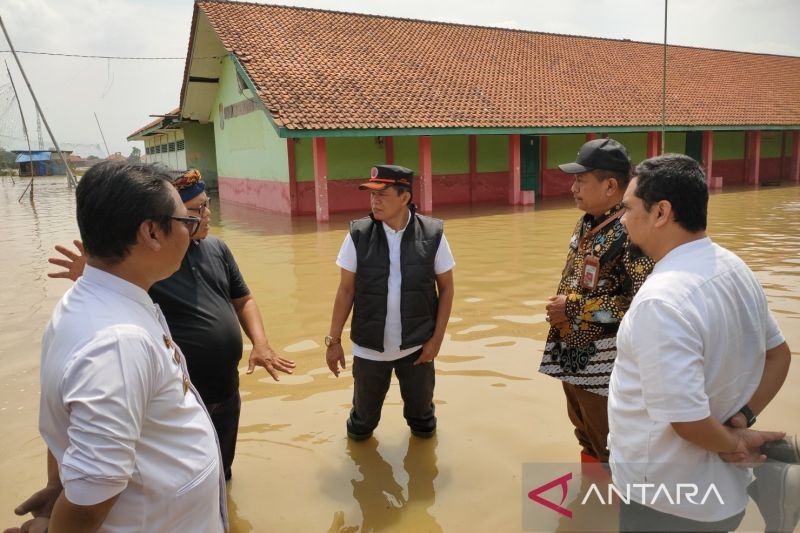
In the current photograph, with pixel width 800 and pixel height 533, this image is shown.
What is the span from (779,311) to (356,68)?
1313 cm

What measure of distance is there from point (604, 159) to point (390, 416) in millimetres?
2216

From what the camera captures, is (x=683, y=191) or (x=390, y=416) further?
(x=390, y=416)

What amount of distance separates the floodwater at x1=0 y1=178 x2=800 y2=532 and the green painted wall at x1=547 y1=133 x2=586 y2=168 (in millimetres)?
11469

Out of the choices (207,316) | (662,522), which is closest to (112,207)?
(207,316)

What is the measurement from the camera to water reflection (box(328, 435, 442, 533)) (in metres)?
2.83

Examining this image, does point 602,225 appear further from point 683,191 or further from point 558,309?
point 683,191

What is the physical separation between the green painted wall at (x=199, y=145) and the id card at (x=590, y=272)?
79.3ft

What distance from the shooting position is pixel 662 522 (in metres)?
1.72

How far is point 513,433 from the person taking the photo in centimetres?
368

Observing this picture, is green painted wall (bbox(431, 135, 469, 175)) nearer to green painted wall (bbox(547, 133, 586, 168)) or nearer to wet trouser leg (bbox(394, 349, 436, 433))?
green painted wall (bbox(547, 133, 586, 168))

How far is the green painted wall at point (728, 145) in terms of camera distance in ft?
78.1

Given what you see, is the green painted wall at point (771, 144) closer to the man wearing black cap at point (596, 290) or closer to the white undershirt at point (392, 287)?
the man wearing black cap at point (596, 290)

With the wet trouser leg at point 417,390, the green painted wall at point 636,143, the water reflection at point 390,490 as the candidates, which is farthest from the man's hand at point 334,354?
the green painted wall at point 636,143

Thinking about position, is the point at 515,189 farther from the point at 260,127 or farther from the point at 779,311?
the point at 779,311
